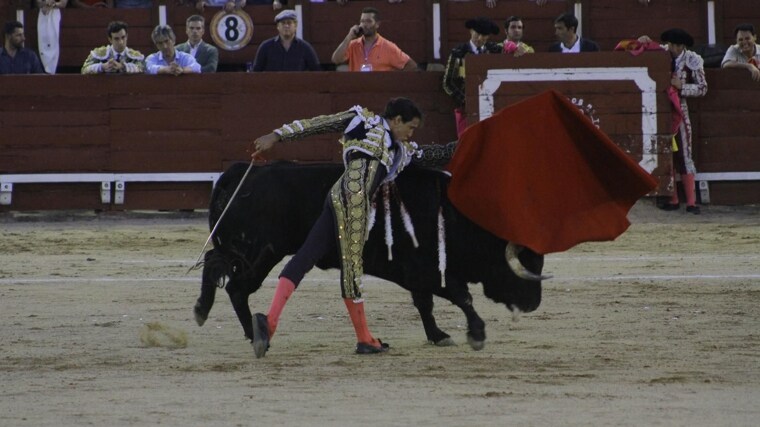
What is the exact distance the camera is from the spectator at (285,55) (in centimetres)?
1077

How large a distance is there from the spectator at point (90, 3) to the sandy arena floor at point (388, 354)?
3.28 meters

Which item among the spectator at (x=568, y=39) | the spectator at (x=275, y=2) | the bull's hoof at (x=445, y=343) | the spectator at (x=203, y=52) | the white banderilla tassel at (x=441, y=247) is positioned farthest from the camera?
the spectator at (x=275, y=2)

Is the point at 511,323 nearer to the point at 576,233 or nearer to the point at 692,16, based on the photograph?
the point at 576,233

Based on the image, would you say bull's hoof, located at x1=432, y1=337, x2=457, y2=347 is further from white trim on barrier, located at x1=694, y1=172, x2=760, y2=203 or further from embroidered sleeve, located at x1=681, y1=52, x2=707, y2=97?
white trim on barrier, located at x1=694, y1=172, x2=760, y2=203

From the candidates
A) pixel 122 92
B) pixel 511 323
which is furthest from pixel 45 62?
pixel 511 323

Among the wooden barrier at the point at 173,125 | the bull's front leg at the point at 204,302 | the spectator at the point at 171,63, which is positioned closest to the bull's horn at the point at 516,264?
the bull's front leg at the point at 204,302

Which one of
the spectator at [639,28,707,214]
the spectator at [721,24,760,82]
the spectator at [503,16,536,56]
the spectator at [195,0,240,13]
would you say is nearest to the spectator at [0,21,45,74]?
the spectator at [195,0,240,13]

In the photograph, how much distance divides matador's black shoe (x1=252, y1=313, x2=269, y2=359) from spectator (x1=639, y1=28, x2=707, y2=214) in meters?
6.17

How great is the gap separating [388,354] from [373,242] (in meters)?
0.44

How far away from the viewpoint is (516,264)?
5.66 metres

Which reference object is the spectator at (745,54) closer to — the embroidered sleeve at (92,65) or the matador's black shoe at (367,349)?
the embroidered sleeve at (92,65)

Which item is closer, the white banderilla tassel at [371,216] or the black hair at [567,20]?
the white banderilla tassel at [371,216]

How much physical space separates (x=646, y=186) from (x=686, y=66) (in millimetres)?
5313

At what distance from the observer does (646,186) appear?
228 inches
